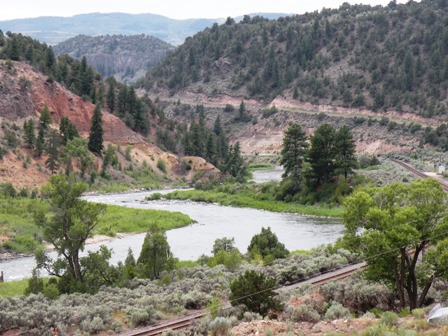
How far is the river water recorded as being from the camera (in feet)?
149

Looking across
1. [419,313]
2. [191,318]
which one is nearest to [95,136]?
[191,318]

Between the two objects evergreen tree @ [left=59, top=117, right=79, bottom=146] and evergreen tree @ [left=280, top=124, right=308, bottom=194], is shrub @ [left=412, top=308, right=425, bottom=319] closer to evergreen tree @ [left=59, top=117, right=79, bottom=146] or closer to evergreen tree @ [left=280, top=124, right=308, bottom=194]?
evergreen tree @ [left=280, top=124, right=308, bottom=194]

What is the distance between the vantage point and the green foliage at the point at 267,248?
1558 inches

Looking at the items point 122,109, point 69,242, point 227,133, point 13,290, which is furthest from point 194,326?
point 227,133

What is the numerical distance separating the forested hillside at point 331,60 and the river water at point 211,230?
73276mm

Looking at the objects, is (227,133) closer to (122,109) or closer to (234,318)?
(122,109)

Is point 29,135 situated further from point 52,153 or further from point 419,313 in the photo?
point 419,313

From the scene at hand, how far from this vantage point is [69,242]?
3042 centimetres

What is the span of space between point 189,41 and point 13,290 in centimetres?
16732

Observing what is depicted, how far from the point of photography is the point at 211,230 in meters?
56.3

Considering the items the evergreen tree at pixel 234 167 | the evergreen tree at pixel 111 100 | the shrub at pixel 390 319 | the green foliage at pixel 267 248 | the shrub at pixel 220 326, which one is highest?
the shrub at pixel 390 319

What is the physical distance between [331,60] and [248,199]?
91036 millimetres

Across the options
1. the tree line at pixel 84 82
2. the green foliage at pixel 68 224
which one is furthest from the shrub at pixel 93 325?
the tree line at pixel 84 82

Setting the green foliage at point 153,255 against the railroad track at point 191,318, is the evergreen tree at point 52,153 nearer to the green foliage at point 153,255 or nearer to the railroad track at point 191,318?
the green foliage at point 153,255
